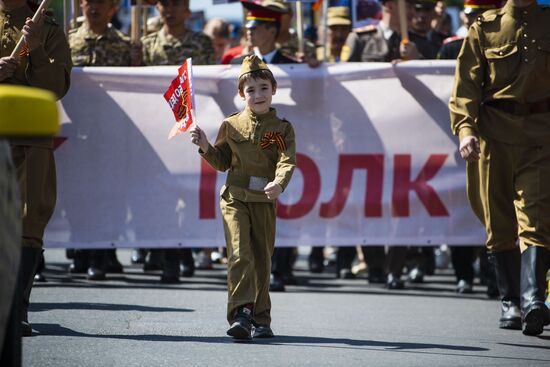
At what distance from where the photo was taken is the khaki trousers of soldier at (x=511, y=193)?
25.7 ft

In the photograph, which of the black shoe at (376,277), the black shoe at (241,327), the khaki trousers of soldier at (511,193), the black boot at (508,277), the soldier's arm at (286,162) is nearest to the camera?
the black shoe at (241,327)

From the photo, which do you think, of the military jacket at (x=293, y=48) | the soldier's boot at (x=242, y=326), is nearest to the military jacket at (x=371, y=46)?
the military jacket at (x=293, y=48)

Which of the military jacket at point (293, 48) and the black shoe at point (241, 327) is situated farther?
the military jacket at point (293, 48)

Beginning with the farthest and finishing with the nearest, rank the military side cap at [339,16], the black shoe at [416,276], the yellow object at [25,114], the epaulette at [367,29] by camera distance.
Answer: the military side cap at [339,16], the epaulette at [367,29], the black shoe at [416,276], the yellow object at [25,114]

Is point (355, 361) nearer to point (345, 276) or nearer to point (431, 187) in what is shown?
point (431, 187)

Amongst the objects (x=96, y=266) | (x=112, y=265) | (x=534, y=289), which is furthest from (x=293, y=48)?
(x=534, y=289)

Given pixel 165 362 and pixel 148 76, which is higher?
pixel 148 76

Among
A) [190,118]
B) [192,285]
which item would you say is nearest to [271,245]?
[190,118]

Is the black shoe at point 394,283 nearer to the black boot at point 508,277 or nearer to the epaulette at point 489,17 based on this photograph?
the black boot at point 508,277

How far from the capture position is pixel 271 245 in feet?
24.5

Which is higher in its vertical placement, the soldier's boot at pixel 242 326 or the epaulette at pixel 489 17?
the epaulette at pixel 489 17

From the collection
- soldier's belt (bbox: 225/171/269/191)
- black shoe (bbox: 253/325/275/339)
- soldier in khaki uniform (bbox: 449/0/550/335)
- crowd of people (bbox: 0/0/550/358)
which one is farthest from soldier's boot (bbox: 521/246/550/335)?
crowd of people (bbox: 0/0/550/358)

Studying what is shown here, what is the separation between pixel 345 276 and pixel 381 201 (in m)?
1.75

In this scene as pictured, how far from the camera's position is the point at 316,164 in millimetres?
10734
